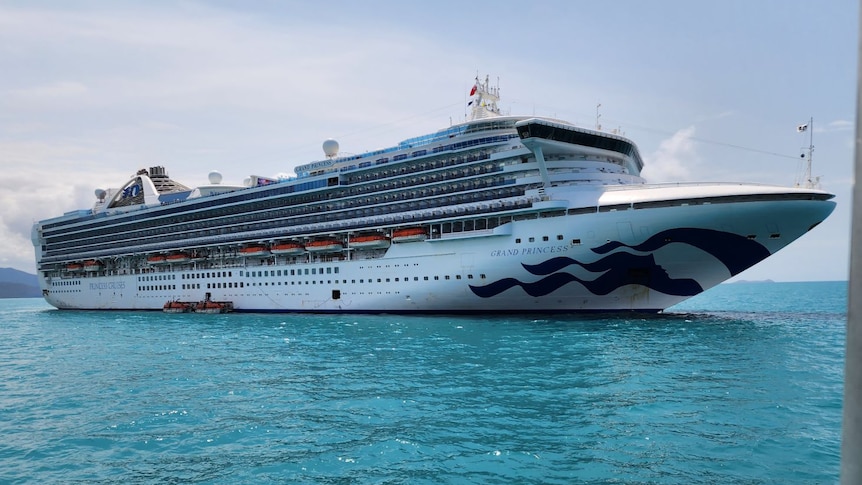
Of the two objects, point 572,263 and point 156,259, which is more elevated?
point 156,259

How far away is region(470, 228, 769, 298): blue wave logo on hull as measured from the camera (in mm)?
28047

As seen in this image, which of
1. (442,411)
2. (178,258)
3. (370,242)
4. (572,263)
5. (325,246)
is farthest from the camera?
(178,258)

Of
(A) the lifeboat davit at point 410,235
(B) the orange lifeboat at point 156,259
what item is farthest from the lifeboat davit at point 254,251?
(A) the lifeboat davit at point 410,235

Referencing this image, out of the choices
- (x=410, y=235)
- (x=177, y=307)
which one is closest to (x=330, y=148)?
(x=410, y=235)

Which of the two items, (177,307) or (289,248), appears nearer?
(289,248)

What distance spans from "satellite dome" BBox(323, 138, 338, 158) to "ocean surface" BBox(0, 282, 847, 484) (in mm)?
29280

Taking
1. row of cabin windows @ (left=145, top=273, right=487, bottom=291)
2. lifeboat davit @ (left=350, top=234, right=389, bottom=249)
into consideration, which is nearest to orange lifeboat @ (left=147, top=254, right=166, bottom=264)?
row of cabin windows @ (left=145, top=273, right=487, bottom=291)

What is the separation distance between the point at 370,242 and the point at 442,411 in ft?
89.0

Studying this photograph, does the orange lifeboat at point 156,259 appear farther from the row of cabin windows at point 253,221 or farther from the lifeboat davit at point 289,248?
the lifeboat davit at point 289,248

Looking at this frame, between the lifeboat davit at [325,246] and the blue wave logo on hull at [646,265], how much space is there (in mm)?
14967

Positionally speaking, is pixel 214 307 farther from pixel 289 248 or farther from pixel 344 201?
pixel 344 201

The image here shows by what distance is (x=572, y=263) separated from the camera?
3033cm

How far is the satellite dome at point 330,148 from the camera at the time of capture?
1982 inches

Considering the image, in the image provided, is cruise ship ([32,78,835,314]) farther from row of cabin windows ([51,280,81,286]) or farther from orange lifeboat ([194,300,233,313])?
row of cabin windows ([51,280,81,286])
